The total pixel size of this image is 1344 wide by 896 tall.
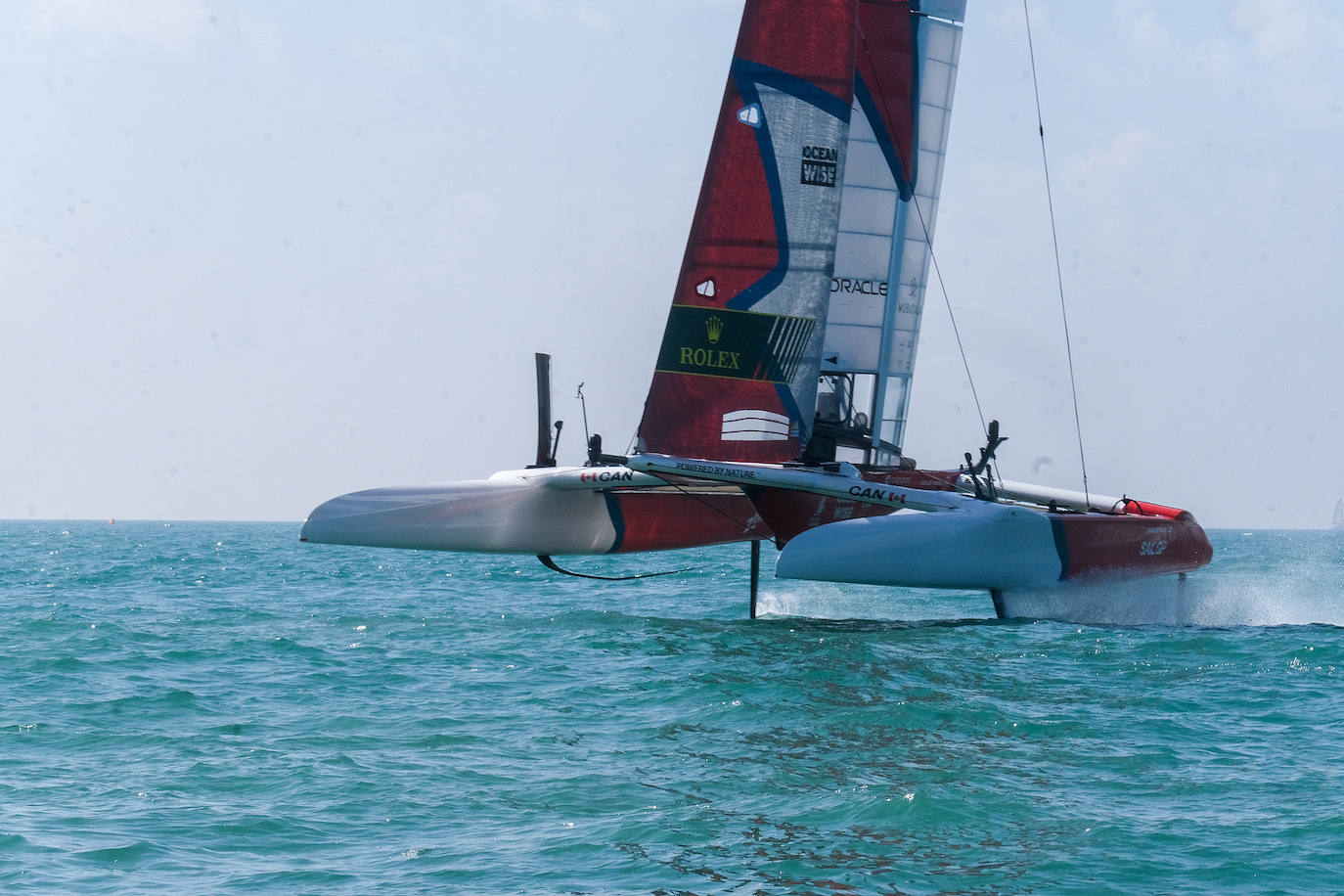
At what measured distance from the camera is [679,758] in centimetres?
730

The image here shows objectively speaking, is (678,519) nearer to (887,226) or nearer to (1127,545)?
(887,226)

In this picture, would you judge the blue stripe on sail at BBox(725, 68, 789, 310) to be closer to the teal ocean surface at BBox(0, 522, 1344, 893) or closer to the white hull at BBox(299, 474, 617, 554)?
the white hull at BBox(299, 474, 617, 554)

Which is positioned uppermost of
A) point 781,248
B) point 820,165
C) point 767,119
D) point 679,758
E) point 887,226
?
point 767,119

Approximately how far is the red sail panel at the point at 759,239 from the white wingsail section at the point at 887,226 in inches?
65.0

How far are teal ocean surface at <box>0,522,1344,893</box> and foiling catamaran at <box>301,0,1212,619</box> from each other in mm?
834

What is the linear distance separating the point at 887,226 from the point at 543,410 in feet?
13.2

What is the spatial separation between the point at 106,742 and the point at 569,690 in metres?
2.98

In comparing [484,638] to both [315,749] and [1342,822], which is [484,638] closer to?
[315,749]

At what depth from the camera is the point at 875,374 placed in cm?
1393

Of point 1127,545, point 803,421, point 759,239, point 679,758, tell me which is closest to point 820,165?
point 759,239

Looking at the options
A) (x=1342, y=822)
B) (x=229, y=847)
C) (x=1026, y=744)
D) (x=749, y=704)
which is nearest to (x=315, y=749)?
(x=229, y=847)

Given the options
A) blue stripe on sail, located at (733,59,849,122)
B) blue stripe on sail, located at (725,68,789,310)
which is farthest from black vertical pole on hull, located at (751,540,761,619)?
blue stripe on sail, located at (733,59,849,122)

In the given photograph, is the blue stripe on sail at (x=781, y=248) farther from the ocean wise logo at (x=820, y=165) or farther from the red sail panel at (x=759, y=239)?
the ocean wise logo at (x=820, y=165)

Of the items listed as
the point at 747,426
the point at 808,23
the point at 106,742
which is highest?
the point at 808,23
